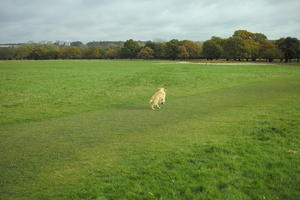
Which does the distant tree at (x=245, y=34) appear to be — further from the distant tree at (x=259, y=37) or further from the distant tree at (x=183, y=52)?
the distant tree at (x=183, y=52)

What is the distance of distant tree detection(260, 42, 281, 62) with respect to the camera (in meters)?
104

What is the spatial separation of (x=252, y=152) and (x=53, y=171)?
620 centimetres

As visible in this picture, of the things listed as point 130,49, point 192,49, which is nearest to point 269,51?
point 192,49

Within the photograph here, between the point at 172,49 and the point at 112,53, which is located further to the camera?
the point at 112,53

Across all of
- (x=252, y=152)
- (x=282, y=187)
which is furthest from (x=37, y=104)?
(x=282, y=187)

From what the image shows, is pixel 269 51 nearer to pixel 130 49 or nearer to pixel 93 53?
pixel 130 49

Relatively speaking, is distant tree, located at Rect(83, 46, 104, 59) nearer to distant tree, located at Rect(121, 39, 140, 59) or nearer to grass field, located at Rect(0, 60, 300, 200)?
distant tree, located at Rect(121, 39, 140, 59)

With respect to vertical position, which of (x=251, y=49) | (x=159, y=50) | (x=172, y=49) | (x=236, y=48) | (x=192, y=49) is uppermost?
(x=159, y=50)

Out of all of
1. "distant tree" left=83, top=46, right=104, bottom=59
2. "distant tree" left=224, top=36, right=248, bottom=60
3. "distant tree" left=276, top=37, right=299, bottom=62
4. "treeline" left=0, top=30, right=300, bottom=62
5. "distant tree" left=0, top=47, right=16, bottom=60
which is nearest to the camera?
"distant tree" left=276, top=37, right=299, bottom=62

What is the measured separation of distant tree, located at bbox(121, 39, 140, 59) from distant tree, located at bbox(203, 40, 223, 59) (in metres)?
52.9

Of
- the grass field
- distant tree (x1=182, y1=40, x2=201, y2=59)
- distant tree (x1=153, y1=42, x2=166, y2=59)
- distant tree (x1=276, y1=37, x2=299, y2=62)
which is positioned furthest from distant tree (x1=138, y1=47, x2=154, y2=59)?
the grass field

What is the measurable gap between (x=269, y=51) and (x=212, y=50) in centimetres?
2409

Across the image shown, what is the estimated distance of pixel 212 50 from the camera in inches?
4690

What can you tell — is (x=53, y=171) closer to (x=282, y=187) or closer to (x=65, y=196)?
(x=65, y=196)
